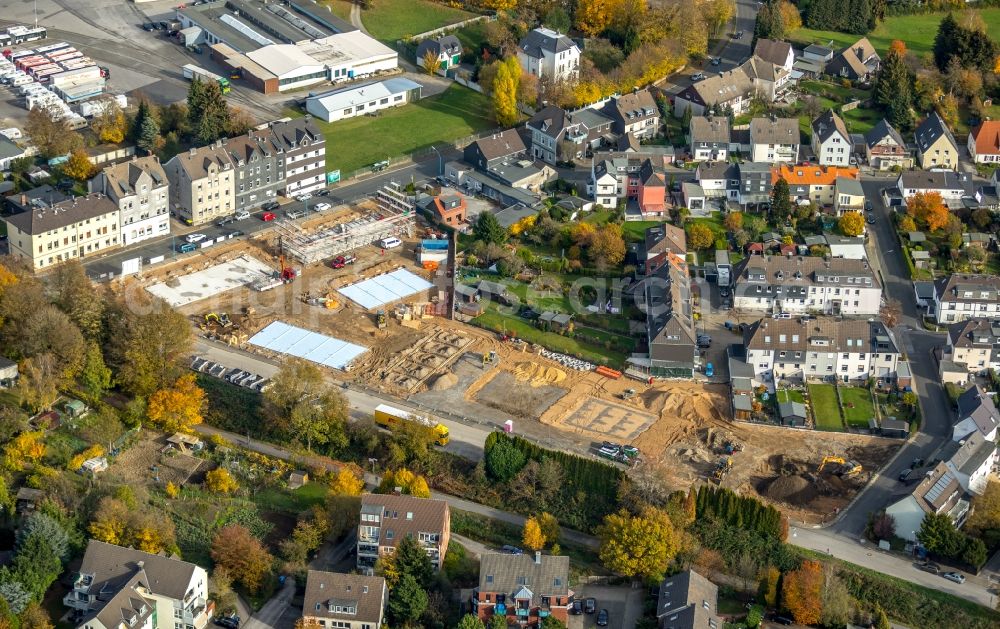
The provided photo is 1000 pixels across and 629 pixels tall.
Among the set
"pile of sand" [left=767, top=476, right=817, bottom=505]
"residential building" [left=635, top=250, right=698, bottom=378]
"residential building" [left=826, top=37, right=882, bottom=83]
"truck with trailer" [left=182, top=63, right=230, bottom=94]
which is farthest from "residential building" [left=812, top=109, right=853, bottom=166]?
"truck with trailer" [left=182, top=63, right=230, bottom=94]

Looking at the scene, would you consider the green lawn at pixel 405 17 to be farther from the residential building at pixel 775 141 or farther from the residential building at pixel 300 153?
the residential building at pixel 775 141

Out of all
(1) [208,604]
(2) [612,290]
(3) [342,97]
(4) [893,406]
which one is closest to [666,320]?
(2) [612,290]

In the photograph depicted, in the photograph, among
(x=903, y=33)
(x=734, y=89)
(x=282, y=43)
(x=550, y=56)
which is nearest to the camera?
(x=734, y=89)

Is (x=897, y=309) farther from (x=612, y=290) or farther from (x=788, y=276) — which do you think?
(x=612, y=290)

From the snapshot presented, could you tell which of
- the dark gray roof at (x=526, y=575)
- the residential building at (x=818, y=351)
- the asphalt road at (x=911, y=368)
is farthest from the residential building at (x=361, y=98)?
the dark gray roof at (x=526, y=575)

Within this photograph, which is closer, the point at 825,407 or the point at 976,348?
the point at 825,407

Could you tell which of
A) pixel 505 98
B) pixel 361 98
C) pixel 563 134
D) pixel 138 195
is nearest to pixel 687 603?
pixel 138 195

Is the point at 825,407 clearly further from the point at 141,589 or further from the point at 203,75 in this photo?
the point at 203,75
